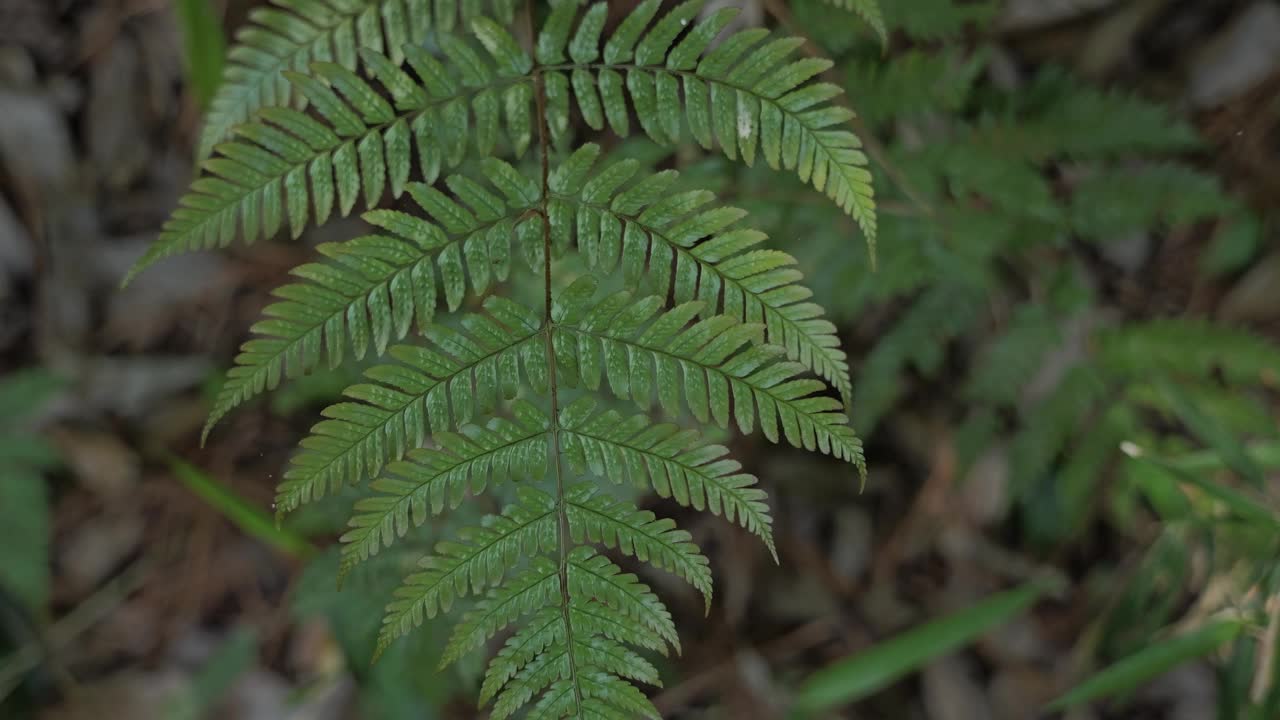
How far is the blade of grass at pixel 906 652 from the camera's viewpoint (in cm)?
285

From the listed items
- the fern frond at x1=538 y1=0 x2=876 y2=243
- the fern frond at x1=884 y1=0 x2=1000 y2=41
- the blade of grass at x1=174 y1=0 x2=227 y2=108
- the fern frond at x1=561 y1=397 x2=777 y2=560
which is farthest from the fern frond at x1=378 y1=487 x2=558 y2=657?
the blade of grass at x1=174 y1=0 x2=227 y2=108

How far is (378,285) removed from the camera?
1686 mm

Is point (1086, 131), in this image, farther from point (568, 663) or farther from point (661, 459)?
point (568, 663)

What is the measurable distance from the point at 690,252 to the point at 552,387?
38cm

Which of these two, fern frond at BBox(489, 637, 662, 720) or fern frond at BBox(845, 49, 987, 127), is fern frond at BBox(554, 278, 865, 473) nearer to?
fern frond at BBox(489, 637, 662, 720)

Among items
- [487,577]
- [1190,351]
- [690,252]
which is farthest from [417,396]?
[1190,351]

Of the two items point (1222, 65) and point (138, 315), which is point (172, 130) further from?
point (1222, 65)

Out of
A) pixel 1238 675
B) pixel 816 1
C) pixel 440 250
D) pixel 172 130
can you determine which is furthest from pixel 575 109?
pixel 1238 675

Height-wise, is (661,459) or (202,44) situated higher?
(202,44)

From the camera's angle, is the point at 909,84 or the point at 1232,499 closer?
the point at 1232,499

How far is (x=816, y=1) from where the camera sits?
7.82ft

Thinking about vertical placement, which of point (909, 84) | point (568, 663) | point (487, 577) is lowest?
point (568, 663)

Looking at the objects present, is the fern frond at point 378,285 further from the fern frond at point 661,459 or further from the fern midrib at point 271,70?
the fern midrib at point 271,70

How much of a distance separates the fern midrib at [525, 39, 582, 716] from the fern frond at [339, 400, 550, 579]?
0.11ft
